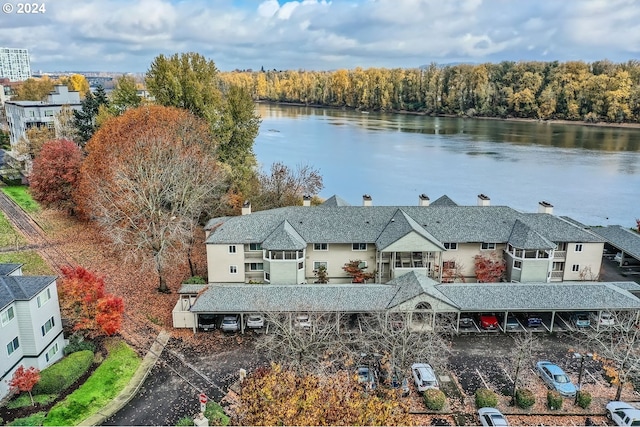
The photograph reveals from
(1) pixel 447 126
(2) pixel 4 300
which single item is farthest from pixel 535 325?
(1) pixel 447 126

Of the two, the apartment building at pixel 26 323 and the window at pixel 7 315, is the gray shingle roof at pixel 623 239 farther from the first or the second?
the window at pixel 7 315

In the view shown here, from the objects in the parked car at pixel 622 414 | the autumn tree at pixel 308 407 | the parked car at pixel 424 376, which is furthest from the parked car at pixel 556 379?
the autumn tree at pixel 308 407

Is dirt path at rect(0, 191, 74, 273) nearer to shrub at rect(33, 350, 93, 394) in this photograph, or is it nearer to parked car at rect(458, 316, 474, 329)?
shrub at rect(33, 350, 93, 394)

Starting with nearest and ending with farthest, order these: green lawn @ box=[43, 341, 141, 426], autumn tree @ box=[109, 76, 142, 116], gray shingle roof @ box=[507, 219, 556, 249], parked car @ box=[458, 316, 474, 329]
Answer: green lawn @ box=[43, 341, 141, 426] < parked car @ box=[458, 316, 474, 329] < gray shingle roof @ box=[507, 219, 556, 249] < autumn tree @ box=[109, 76, 142, 116]

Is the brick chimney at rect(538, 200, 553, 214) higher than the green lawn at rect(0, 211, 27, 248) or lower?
higher

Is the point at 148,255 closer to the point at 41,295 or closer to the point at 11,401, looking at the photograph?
the point at 41,295

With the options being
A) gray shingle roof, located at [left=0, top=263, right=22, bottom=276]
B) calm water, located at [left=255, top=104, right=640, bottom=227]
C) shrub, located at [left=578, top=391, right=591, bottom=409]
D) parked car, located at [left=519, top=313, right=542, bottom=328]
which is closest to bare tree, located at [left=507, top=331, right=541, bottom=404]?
shrub, located at [left=578, top=391, right=591, bottom=409]
